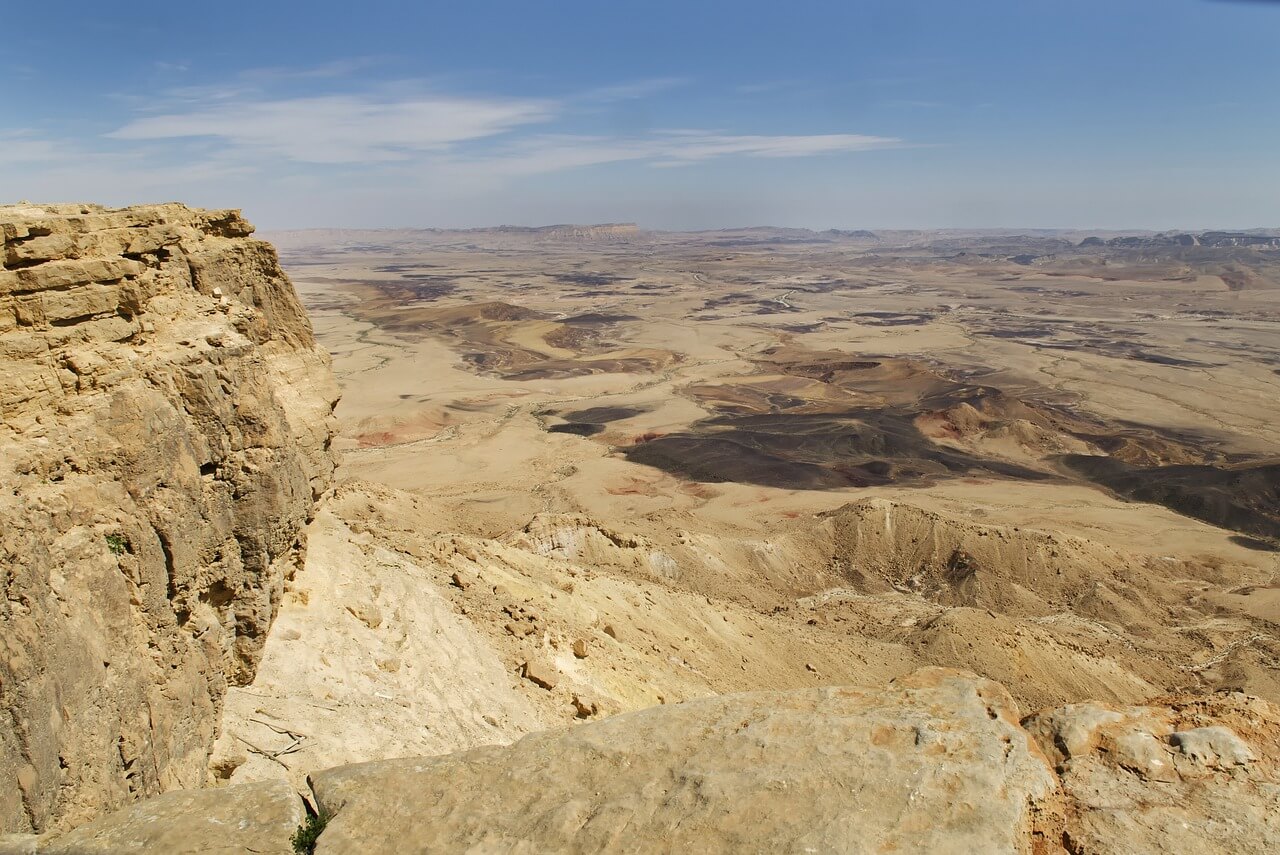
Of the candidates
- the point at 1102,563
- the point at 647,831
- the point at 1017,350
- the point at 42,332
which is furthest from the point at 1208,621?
the point at 1017,350

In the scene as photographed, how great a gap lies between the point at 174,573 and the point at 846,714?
5798 millimetres

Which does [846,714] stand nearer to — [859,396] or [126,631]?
[126,631]

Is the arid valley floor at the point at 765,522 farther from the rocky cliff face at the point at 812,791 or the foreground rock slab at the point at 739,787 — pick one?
the foreground rock slab at the point at 739,787

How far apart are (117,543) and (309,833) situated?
2679 millimetres

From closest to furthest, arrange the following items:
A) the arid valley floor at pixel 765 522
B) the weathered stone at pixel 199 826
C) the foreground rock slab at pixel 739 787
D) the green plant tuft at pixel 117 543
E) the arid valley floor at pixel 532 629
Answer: the weathered stone at pixel 199 826
the foreground rock slab at pixel 739 787
the arid valley floor at pixel 532 629
the green plant tuft at pixel 117 543
the arid valley floor at pixel 765 522

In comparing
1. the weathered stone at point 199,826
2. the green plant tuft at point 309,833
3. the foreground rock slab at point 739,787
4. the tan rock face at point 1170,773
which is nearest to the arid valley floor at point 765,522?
the weathered stone at point 199,826

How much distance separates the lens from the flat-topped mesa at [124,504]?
493 centimetres

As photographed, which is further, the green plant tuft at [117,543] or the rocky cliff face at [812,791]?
the green plant tuft at [117,543]

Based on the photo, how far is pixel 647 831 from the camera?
16.7 ft

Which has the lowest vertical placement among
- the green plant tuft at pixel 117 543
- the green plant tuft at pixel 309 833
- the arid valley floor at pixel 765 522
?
the arid valley floor at pixel 765 522

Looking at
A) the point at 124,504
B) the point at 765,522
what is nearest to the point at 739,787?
the point at 124,504

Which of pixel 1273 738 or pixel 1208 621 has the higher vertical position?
pixel 1273 738

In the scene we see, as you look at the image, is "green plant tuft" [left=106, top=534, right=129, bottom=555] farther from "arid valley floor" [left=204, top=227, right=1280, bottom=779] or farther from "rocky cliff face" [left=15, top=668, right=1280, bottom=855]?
"arid valley floor" [left=204, top=227, right=1280, bottom=779]

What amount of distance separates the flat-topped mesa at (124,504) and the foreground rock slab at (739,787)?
1.62m
